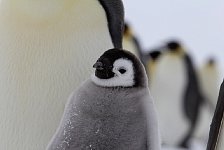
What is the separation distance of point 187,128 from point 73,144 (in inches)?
133

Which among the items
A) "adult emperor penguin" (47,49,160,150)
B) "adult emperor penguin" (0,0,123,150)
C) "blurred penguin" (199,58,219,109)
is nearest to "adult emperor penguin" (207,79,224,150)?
"adult emperor penguin" (47,49,160,150)

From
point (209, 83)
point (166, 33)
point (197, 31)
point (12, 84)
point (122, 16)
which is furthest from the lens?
point (197, 31)

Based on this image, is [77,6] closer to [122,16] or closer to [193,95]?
[122,16]

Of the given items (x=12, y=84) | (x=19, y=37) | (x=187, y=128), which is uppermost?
(x=19, y=37)

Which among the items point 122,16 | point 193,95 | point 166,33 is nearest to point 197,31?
point 166,33

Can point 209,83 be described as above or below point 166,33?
below

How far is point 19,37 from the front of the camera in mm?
2037

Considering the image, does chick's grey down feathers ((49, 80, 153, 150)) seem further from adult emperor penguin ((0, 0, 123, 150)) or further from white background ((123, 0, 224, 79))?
white background ((123, 0, 224, 79))

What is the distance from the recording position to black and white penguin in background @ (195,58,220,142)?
17.0 ft

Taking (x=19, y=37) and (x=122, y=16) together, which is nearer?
(x=19, y=37)

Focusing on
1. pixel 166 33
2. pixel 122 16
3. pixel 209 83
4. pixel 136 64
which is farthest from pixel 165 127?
pixel 166 33

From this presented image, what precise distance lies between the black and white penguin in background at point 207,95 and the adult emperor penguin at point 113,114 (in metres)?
3.29

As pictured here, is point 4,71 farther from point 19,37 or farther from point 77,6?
point 77,6

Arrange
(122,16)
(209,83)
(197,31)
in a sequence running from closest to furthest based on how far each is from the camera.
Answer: (122,16)
(209,83)
(197,31)
